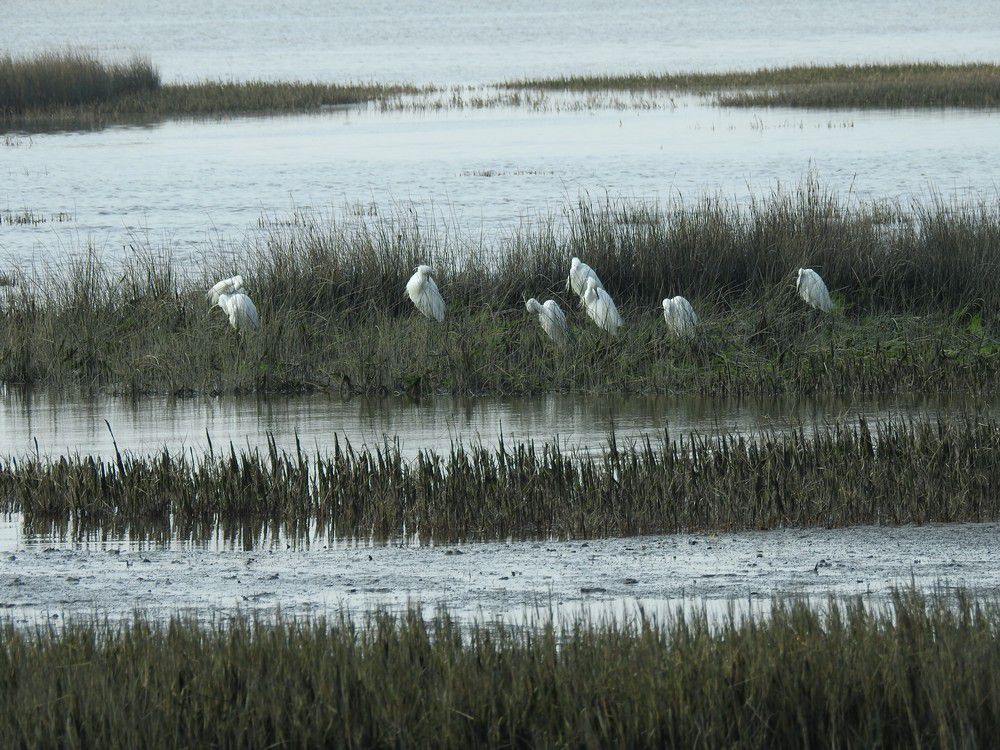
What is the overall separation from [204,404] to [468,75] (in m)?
53.2

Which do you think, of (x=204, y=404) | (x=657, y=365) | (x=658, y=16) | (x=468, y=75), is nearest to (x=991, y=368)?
(x=657, y=365)

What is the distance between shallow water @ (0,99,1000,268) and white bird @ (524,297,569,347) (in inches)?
213

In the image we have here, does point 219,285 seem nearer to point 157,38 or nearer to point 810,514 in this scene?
point 810,514

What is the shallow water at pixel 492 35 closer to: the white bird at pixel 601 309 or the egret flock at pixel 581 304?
the egret flock at pixel 581 304

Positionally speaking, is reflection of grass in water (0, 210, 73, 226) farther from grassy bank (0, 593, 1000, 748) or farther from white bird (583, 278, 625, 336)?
grassy bank (0, 593, 1000, 748)

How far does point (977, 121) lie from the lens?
1394 inches

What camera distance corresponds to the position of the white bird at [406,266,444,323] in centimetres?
1284

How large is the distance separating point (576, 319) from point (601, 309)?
96cm

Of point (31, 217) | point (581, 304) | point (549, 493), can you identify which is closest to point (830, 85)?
point (31, 217)

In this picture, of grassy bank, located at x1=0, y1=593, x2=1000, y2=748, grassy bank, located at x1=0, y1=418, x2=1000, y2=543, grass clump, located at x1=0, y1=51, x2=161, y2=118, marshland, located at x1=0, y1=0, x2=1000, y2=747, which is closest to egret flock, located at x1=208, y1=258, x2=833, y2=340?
marshland, located at x1=0, y1=0, x2=1000, y2=747

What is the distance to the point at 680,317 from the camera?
12.1 metres

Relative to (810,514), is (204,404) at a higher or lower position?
lower

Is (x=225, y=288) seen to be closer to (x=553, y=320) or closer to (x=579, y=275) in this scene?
(x=553, y=320)

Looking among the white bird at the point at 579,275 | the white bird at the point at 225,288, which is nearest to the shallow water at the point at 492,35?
the white bird at the point at 225,288
